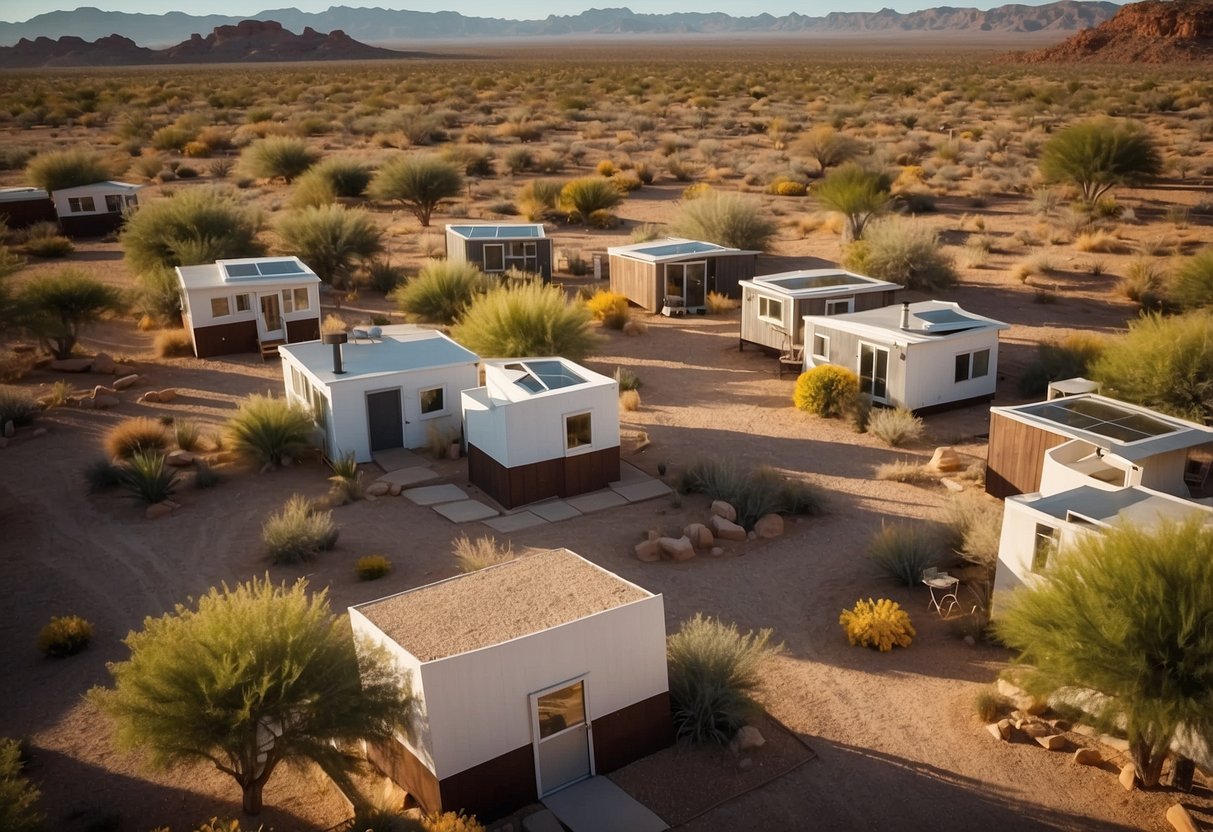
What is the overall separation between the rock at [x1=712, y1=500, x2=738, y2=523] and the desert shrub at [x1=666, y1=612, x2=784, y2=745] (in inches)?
170

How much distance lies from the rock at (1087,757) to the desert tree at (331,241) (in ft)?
79.2

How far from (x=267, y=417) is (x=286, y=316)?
7.20m

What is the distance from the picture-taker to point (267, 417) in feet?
59.0

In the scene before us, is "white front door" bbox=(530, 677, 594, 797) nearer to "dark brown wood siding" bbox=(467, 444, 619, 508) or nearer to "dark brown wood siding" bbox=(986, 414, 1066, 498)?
"dark brown wood siding" bbox=(467, 444, 619, 508)

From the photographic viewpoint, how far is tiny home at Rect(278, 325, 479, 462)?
59.4 feet

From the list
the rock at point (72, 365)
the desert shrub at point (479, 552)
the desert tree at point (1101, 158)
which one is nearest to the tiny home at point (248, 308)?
the rock at point (72, 365)

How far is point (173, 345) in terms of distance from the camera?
960 inches

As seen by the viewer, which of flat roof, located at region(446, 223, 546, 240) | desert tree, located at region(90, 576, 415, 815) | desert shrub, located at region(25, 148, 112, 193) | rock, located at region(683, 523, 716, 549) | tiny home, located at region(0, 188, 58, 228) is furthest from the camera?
desert shrub, located at region(25, 148, 112, 193)

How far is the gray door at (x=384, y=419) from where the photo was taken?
60.2 ft

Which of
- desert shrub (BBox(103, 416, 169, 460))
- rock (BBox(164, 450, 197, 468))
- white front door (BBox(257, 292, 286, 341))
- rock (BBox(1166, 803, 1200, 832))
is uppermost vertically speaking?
white front door (BBox(257, 292, 286, 341))

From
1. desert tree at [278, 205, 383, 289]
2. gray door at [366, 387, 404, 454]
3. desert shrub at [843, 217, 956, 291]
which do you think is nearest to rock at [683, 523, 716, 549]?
gray door at [366, 387, 404, 454]

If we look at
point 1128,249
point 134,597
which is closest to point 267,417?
point 134,597

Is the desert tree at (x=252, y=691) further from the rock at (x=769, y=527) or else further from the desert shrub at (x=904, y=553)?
the rock at (x=769, y=527)

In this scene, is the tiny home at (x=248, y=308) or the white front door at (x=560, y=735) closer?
the white front door at (x=560, y=735)
